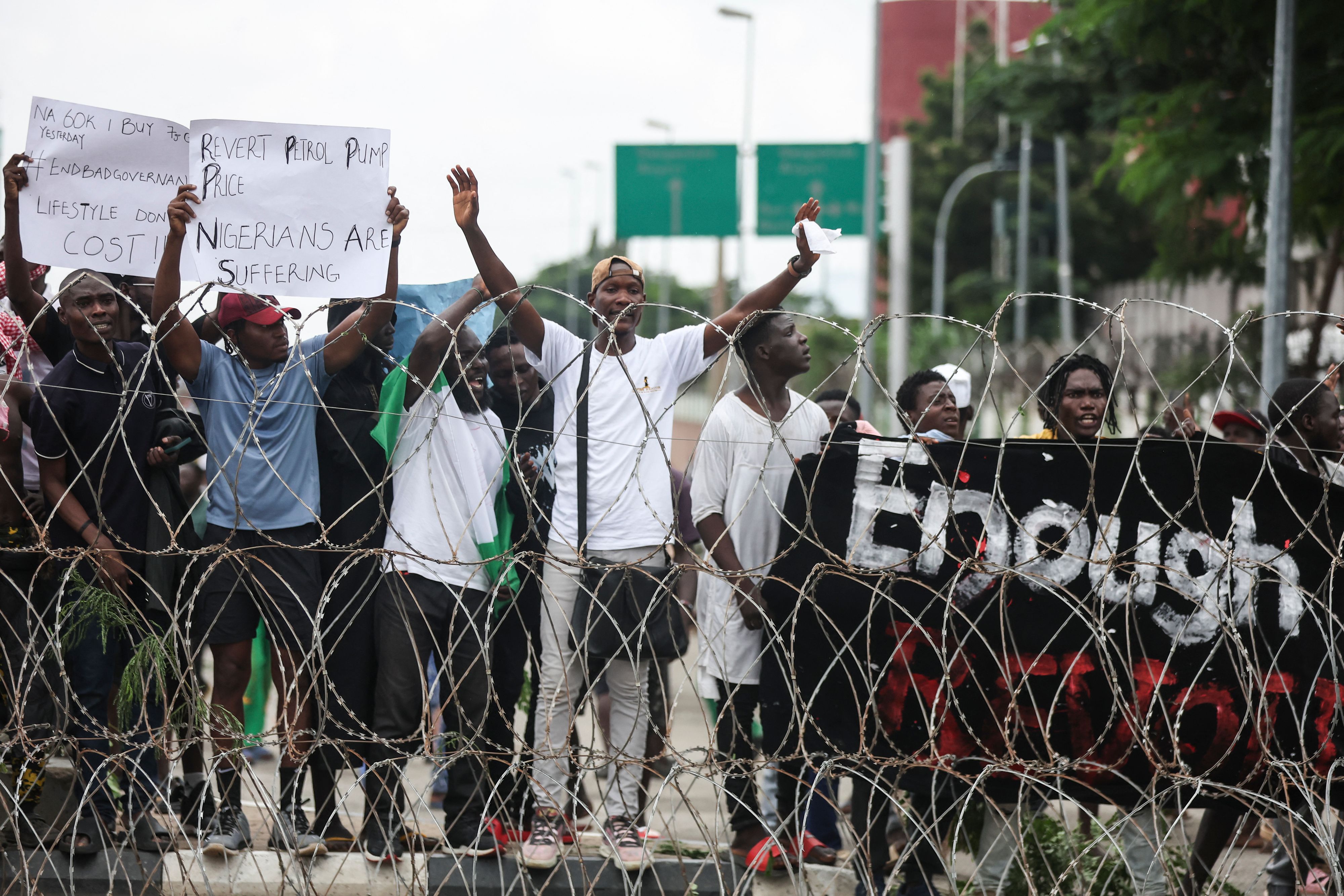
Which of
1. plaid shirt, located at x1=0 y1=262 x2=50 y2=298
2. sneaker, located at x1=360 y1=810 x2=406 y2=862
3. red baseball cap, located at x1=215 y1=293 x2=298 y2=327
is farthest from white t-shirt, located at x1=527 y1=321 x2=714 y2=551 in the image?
plaid shirt, located at x1=0 y1=262 x2=50 y2=298

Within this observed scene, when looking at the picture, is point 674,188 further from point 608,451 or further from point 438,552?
point 438,552

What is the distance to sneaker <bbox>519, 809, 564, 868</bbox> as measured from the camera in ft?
13.0

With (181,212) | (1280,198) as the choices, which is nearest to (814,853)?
(181,212)

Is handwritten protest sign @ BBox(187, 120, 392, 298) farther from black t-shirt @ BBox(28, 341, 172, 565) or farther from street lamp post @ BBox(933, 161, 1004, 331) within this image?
street lamp post @ BBox(933, 161, 1004, 331)

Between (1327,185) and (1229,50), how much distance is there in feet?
3.67

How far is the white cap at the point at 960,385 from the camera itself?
5043 millimetres

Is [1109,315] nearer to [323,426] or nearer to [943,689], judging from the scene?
[943,689]

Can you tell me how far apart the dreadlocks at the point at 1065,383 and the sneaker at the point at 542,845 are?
1989 millimetres

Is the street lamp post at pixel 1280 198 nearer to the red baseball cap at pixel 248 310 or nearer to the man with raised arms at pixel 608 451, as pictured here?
the man with raised arms at pixel 608 451

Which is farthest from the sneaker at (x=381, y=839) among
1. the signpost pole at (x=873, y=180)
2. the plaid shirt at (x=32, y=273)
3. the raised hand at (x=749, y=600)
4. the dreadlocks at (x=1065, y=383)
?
the signpost pole at (x=873, y=180)

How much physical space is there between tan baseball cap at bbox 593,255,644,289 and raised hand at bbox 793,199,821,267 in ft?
1.76

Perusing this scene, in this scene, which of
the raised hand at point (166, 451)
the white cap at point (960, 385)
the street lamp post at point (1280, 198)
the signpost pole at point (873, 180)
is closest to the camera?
the raised hand at point (166, 451)

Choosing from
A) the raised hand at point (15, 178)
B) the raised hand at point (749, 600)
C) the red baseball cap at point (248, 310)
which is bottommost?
the raised hand at point (749, 600)

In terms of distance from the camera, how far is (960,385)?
5277 mm
